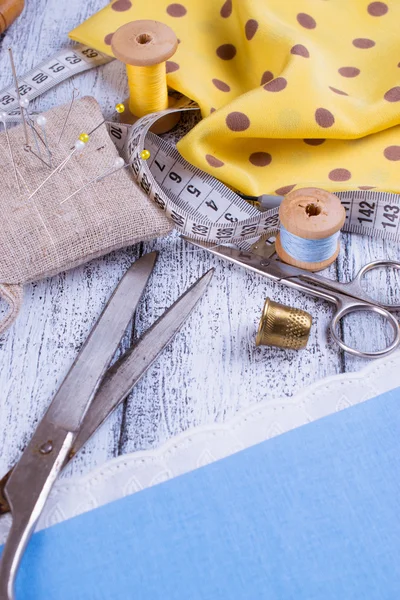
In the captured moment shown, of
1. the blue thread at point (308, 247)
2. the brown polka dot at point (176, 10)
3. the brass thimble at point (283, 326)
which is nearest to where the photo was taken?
the brass thimble at point (283, 326)

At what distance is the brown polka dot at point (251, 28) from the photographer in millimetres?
1961

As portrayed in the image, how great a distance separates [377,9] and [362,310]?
1.03 metres

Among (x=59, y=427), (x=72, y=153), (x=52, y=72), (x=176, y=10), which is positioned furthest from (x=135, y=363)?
(x=176, y=10)

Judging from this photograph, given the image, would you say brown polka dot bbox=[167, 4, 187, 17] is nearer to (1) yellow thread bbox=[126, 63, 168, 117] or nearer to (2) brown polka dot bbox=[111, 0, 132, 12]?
(2) brown polka dot bbox=[111, 0, 132, 12]

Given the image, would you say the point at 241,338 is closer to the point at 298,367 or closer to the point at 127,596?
the point at 298,367

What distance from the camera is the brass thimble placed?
4.75ft

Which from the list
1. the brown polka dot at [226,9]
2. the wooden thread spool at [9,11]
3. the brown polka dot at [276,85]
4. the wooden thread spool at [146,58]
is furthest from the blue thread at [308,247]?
the wooden thread spool at [9,11]

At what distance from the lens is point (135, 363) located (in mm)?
1441

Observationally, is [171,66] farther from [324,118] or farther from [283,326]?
[283,326]

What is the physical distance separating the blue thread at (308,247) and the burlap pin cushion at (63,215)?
0.95 feet

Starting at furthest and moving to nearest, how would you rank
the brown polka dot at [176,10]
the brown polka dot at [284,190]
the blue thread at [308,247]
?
the brown polka dot at [176,10], the brown polka dot at [284,190], the blue thread at [308,247]

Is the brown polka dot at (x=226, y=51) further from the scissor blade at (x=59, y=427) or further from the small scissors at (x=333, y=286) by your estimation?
the scissor blade at (x=59, y=427)

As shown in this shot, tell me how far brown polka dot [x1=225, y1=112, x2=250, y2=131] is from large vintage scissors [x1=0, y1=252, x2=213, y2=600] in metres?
0.41

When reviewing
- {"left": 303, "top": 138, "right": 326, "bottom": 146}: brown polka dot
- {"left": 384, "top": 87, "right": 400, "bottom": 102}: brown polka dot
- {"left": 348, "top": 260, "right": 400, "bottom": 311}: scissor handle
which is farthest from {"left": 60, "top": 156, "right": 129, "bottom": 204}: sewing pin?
{"left": 384, "top": 87, "right": 400, "bottom": 102}: brown polka dot
